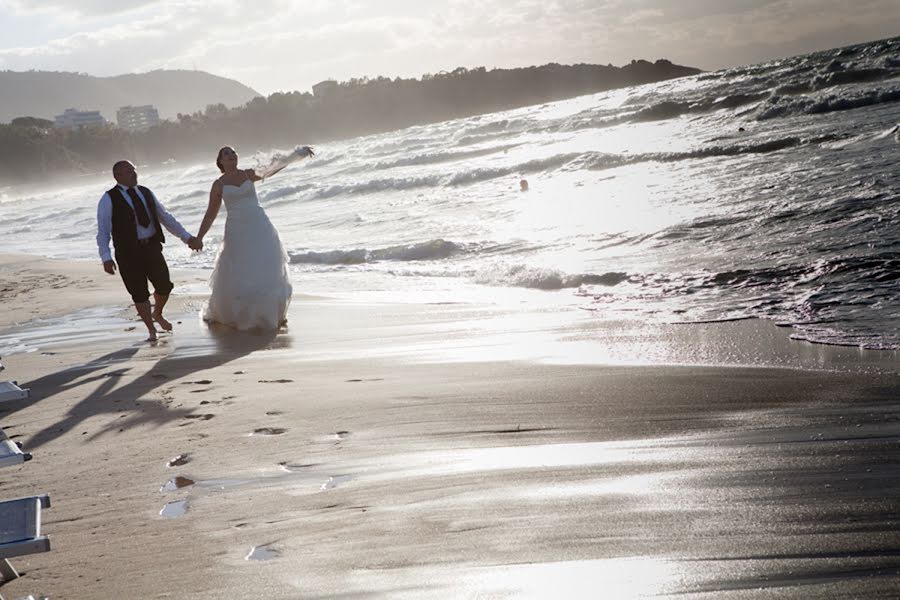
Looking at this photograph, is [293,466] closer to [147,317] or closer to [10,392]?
[10,392]

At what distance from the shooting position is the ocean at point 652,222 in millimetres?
8312

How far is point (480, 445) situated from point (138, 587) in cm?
183

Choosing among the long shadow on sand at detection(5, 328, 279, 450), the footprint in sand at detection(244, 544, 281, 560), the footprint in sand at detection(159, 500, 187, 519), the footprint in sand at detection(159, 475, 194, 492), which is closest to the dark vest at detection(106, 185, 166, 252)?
the long shadow on sand at detection(5, 328, 279, 450)

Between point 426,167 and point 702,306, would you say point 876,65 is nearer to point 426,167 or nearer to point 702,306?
point 426,167

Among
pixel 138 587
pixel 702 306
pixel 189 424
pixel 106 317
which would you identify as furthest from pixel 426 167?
pixel 138 587

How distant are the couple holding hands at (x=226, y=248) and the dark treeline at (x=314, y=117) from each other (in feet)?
357

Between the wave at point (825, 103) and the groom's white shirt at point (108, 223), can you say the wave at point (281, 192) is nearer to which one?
the wave at point (825, 103)

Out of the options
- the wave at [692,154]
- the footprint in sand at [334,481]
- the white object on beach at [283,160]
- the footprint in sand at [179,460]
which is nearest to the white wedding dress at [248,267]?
the white object on beach at [283,160]

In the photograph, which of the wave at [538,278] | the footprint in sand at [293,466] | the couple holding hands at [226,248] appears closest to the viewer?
the footprint in sand at [293,466]

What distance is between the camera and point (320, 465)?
4.27 m

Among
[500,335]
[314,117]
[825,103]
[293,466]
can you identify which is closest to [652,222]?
[500,335]

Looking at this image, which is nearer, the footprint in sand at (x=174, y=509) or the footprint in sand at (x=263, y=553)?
the footprint in sand at (x=263, y=553)

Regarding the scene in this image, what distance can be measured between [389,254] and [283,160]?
5.72 metres

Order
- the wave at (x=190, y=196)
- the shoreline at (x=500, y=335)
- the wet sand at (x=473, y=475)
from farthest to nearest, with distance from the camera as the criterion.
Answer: the wave at (x=190, y=196), the shoreline at (x=500, y=335), the wet sand at (x=473, y=475)
